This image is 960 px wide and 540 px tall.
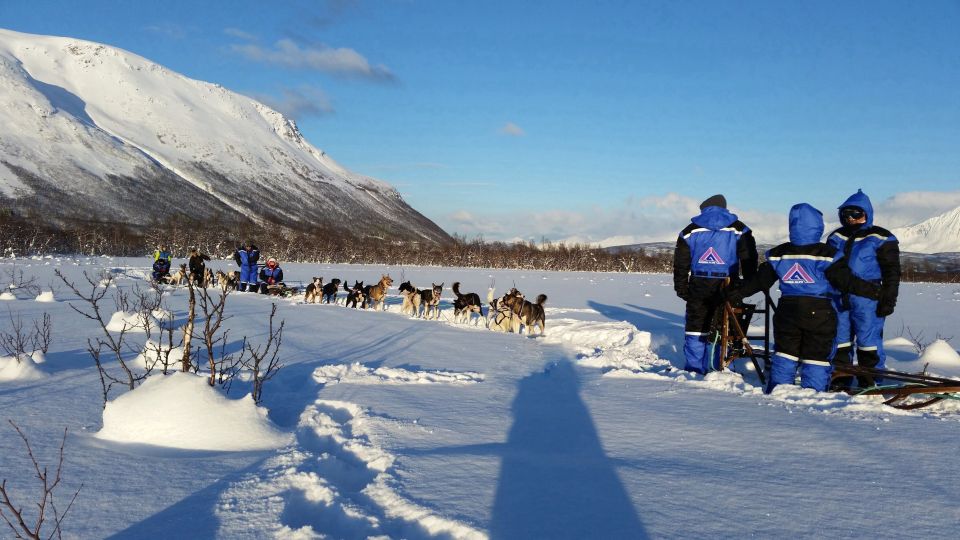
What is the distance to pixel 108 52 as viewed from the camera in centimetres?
17612

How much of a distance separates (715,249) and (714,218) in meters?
0.31

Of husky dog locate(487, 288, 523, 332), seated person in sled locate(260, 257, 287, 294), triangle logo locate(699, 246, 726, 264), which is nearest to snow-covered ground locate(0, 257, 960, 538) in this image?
triangle logo locate(699, 246, 726, 264)

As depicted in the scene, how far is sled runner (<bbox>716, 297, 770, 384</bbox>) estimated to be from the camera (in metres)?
5.57

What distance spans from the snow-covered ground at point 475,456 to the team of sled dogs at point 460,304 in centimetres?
417

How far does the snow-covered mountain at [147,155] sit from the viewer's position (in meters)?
92.9

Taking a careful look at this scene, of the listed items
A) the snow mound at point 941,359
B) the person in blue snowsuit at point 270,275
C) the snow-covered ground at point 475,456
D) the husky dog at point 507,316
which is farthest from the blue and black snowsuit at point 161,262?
the snow mound at point 941,359

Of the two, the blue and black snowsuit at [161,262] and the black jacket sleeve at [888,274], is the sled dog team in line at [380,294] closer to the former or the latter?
the blue and black snowsuit at [161,262]

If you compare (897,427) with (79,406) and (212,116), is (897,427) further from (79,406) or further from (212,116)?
(212,116)

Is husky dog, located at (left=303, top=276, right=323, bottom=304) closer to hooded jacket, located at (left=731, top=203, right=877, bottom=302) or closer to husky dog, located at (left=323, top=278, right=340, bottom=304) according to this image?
husky dog, located at (left=323, top=278, right=340, bottom=304)

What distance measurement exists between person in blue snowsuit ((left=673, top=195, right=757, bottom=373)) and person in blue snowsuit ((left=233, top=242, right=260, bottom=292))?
12.4 meters

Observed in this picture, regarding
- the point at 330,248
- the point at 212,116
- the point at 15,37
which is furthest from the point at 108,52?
the point at 330,248

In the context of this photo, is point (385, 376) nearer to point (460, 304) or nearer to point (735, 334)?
point (735, 334)

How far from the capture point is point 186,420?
3.42 meters

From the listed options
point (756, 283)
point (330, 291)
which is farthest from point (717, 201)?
point (330, 291)
